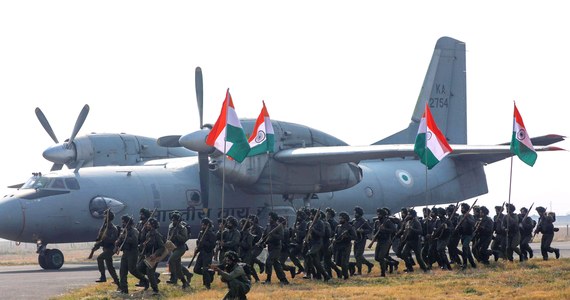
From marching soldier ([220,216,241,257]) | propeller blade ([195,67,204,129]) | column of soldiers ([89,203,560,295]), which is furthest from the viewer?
propeller blade ([195,67,204,129])

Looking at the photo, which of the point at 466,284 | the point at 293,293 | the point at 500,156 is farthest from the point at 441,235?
the point at 500,156

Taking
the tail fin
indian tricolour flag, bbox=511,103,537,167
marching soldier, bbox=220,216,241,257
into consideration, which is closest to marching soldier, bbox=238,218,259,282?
marching soldier, bbox=220,216,241,257

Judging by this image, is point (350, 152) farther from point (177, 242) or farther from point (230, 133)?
point (177, 242)

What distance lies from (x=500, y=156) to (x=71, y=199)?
17.7 metres

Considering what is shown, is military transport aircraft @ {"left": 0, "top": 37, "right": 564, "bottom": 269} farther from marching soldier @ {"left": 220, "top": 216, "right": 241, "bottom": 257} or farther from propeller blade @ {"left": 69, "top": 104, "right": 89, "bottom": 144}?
marching soldier @ {"left": 220, "top": 216, "right": 241, "bottom": 257}

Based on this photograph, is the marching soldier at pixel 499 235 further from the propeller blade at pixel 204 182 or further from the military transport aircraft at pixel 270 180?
the propeller blade at pixel 204 182

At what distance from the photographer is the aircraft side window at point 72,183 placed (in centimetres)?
3183

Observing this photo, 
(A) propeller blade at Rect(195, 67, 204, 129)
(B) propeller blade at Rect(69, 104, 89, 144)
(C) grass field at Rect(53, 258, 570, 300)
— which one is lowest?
(C) grass field at Rect(53, 258, 570, 300)

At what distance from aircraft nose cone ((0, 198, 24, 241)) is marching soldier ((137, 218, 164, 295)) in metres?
9.94

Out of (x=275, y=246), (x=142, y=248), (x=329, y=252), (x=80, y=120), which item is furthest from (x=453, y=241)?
(x=80, y=120)

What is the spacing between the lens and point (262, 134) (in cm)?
3134

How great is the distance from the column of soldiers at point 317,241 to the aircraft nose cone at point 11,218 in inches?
283

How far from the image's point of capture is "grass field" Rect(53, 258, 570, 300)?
64.0 feet

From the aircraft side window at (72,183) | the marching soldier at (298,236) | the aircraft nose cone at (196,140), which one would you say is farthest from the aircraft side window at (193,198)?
the marching soldier at (298,236)
